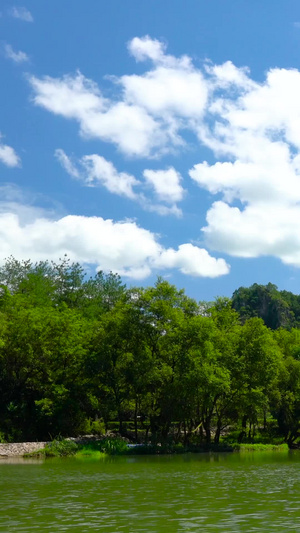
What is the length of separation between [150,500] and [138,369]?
116ft

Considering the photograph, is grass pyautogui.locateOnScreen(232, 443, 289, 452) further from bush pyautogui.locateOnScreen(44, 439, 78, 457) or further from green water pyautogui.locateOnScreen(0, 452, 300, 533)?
green water pyautogui.locateOnScreen(0, 452, 300, 533)

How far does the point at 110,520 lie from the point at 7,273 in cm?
8892

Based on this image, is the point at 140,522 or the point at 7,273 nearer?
the point at 140,522

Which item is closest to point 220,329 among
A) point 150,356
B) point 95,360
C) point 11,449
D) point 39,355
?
point 150,356

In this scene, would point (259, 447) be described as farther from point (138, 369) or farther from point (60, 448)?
point (60, 448)

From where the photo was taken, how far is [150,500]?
21406mm

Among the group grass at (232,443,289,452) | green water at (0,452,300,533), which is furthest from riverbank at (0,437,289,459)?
green water at (0,452,300,533)

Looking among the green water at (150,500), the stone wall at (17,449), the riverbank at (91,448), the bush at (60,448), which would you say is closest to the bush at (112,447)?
the riverbank at (91,448)

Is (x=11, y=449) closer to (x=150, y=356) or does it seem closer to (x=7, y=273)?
(x=150, y=356)

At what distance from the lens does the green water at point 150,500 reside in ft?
52.5

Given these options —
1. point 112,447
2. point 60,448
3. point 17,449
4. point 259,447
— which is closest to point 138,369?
point 112,447

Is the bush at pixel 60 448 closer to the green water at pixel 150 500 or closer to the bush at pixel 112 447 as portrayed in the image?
the bush at pixel 112 447

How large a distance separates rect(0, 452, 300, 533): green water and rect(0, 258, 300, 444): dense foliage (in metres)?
22.9

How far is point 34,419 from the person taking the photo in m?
61.3
